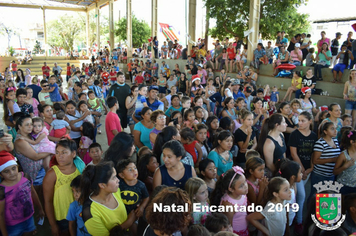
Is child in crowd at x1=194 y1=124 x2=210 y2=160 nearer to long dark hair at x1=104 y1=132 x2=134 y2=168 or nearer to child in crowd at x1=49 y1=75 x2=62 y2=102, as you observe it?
long dark hair at x1=104 y1=132 x2=134 y2=168

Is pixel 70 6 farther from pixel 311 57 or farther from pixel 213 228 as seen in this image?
pixel 213 228

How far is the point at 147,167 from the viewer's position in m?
2.88

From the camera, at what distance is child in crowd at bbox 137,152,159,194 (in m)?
2.83

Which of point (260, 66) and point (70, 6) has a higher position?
point (70, 6)

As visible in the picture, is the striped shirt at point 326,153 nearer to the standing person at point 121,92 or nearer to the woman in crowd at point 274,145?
the woman in crowd at point 274,145

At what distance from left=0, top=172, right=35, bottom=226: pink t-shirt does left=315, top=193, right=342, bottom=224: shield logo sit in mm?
2759

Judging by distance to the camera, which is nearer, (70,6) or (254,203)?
(254,203)

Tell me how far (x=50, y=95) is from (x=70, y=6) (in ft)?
100

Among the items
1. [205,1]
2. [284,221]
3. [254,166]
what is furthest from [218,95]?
[205,1]

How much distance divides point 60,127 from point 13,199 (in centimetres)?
191

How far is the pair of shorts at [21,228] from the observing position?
8.14 ft

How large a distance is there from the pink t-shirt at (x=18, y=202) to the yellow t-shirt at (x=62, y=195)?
0.34 m

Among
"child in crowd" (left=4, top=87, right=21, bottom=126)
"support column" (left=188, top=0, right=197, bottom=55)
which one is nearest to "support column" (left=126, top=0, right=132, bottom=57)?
"support column" (left=188, top=0, right=197, bottom=55)

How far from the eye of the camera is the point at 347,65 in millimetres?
8219
